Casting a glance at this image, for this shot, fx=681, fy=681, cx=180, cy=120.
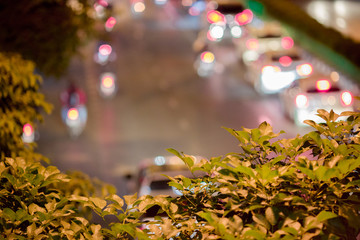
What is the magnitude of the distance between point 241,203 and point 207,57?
24700 mm

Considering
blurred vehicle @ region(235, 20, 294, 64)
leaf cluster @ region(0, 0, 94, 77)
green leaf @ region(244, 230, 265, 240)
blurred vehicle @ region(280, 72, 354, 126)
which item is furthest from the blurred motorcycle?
green leaf @ region(244, 230, 265, 240)

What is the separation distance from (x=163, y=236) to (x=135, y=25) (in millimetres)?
37736

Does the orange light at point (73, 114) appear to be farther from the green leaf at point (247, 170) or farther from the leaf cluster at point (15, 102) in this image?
the green leaf at point (247, 170)

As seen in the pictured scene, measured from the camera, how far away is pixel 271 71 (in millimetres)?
24234

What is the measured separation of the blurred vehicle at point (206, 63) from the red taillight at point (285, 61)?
444 centimetres

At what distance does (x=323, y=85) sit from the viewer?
2036 cm

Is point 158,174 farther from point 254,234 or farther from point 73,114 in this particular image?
point 254,234

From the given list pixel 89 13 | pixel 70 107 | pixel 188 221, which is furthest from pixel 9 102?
pixel 70 107

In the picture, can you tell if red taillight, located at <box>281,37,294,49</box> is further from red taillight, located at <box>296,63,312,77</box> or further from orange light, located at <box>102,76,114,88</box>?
orange light, located at <box>102,76,114,88</box>

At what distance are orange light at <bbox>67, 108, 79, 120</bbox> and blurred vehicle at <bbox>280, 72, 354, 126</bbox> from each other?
6588 mm

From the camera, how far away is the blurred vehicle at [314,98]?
19.6m

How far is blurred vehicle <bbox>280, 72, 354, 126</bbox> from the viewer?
19.6 meters

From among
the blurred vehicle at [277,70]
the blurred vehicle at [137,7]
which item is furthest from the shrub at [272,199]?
the blurred vehicle at [137,7]

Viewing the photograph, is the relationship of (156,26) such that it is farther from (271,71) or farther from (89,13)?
(89,13)
